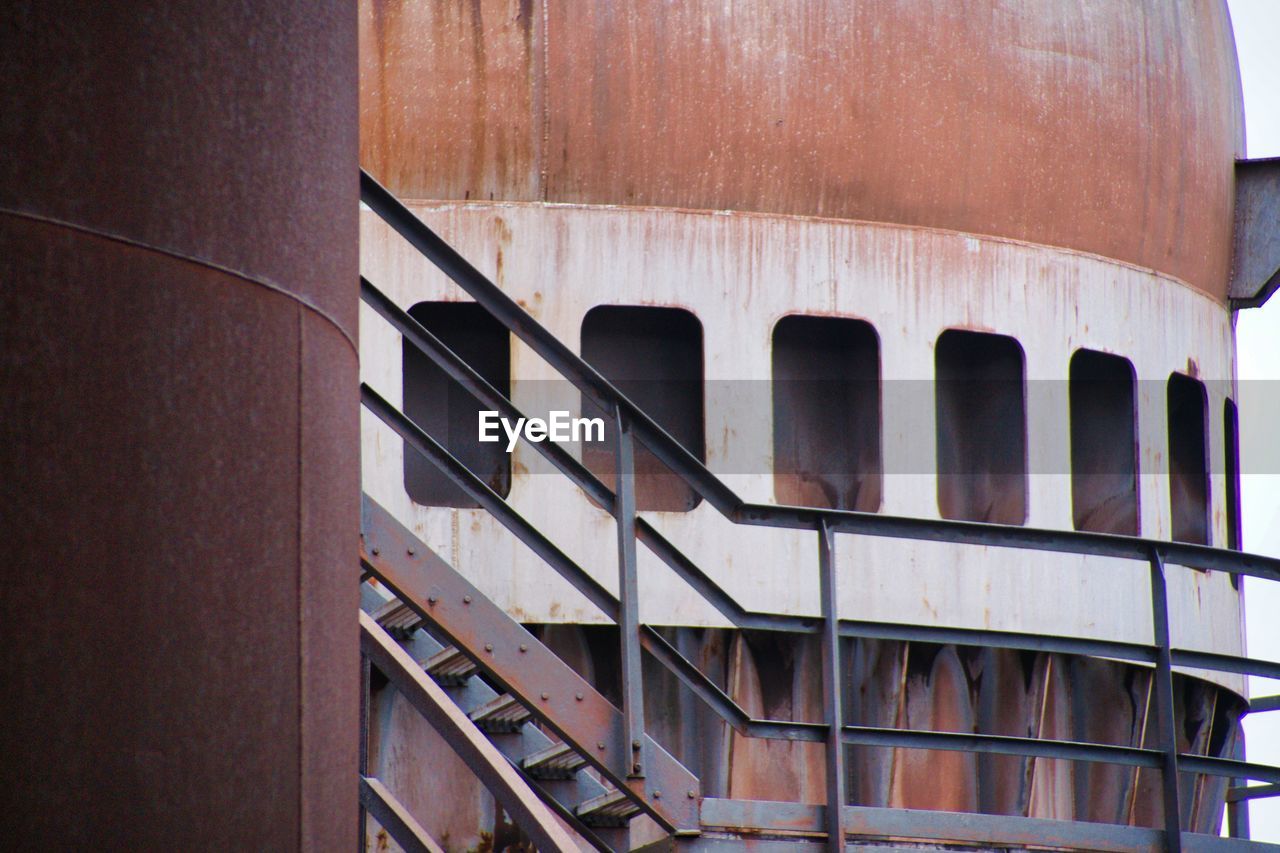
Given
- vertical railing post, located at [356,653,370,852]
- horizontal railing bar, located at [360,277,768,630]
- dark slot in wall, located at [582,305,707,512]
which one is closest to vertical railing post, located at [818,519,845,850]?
horizontal railing bar, located at [360,277,768,630]

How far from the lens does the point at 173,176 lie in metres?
3.58

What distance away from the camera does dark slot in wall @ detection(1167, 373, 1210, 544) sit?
11344mm

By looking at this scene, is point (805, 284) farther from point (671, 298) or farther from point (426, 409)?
point (426, 409)

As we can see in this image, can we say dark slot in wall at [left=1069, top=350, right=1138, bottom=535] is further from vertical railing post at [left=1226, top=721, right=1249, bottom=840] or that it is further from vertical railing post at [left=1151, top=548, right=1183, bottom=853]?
vertical railing post at [left=1226, top=721, right=1249, bottom=840]

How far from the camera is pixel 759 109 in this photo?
9.52 metres

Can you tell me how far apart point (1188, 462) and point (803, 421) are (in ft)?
10.1

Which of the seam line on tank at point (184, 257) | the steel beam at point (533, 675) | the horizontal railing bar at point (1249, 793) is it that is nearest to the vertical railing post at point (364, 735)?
the steel beam at point (533, 675)

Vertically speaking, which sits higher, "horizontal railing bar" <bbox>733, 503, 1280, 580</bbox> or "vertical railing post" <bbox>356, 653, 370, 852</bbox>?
"horizontal railing bar" <bbox>733, 503, 1280, 580</bbox>

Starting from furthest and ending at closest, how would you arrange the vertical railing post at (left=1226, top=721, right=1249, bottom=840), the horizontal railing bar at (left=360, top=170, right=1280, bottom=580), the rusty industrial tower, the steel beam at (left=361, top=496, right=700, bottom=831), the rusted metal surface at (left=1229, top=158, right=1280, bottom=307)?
the vertical railing post at (left=1226, top=721, right=1249, bottom=840), the rusted metal surface at (left=1229, top=158, right=1280, bottom=307), the rusty industrial tower, the steel beam at (left=361, top=496, right=700, bottom=831), the horizontal railing bar at (left=360, top=170, right=1280, bottom=580)

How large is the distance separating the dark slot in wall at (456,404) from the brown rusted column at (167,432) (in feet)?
18.0

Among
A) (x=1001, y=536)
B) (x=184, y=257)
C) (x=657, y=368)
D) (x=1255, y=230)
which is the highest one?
(x=1255, y=230)

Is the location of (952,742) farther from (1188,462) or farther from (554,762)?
(1188,462)

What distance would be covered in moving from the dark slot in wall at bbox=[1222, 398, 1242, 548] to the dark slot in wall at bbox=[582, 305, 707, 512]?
3.69 meters

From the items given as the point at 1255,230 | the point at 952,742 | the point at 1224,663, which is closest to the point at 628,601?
the point at 952,742
